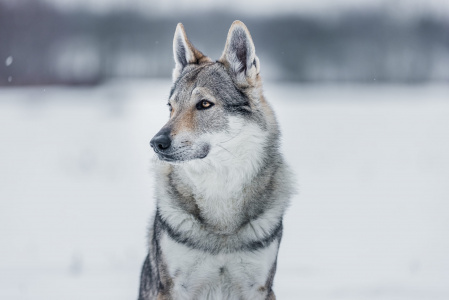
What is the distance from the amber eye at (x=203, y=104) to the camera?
3383mm

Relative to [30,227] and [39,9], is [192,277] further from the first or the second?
[39,9]

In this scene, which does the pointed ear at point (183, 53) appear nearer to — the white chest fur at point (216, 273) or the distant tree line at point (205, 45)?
the white chest fur at point (216, 273)

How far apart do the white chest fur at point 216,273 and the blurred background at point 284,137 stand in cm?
100

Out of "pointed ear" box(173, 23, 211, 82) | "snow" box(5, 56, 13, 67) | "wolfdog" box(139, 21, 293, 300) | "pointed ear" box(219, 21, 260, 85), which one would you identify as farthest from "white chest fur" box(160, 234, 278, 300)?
"snow" box(5, 56, 13, 67)

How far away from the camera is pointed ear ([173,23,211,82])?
369 centimetres

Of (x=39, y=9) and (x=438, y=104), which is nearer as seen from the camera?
(x=438, y=104)

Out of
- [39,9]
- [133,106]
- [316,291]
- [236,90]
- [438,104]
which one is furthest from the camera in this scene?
[39,9]

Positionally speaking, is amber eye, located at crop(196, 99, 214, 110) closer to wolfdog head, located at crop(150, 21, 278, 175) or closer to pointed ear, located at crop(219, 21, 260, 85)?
wolfdog head, located at crop(150, 21, 278, 175)

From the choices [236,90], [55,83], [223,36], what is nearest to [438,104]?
[223,36]

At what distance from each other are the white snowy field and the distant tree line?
215 inches

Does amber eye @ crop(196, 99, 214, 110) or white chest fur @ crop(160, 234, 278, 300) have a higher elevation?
amber eye @ crop(196, 99, 214, 110)

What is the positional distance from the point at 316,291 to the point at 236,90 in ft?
7.27

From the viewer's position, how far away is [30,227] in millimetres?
6816

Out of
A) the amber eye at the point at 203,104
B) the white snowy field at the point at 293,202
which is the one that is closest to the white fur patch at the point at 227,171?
the amber eye at the point at 203,104
